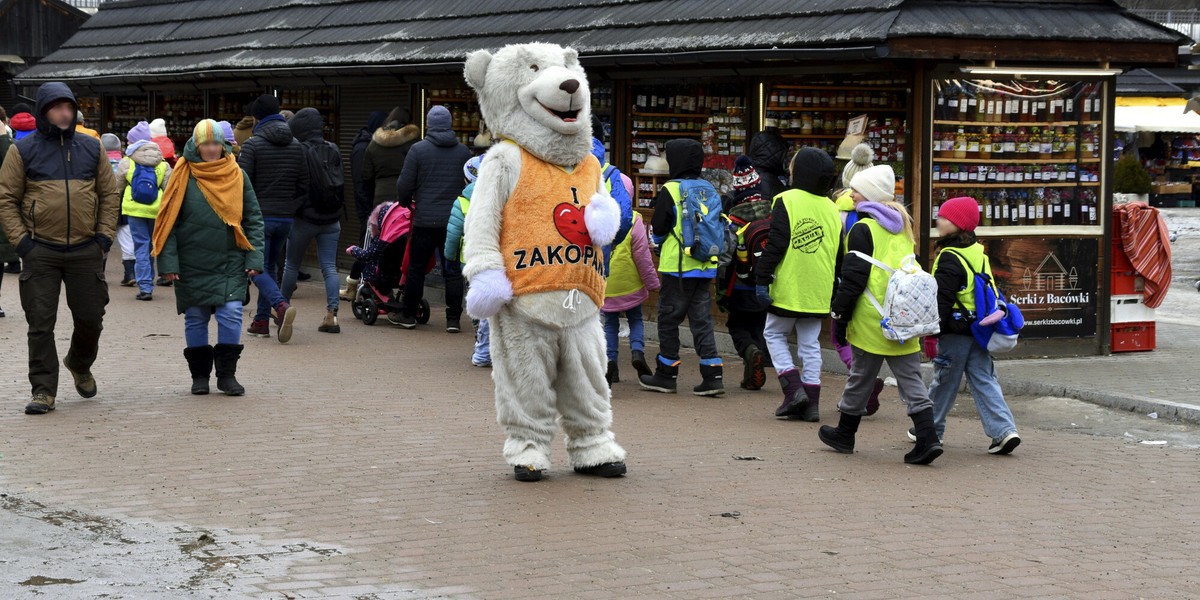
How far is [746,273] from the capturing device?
11.5m

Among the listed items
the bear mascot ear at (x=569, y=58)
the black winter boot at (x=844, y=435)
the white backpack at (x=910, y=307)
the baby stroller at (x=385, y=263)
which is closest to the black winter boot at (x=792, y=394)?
the black winter boot at (x=844, y=435)

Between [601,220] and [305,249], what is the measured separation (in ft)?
23.0

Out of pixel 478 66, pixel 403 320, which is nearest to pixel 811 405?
pixel 478 66

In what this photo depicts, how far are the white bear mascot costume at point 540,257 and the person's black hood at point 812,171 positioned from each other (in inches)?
97.4

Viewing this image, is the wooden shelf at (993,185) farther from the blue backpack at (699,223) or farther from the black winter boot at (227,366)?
the black winter boot at (227,366)

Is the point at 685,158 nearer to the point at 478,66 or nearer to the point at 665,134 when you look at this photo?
the point at 478,66

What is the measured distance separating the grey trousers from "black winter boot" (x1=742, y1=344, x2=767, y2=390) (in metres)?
2.39

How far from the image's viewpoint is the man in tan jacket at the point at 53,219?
9820mm

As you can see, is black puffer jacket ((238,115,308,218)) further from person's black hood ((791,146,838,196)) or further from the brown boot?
person's black hood ((791,146,838,196))

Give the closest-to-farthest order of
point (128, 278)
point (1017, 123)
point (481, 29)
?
point (1017, 123)
point (481, 29)
point (128, 278)

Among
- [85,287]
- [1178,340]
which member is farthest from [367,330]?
[1178,340]

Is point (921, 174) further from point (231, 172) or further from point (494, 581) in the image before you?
point (494, 581)

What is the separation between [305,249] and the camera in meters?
14.5

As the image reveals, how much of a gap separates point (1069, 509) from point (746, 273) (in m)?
4.07
